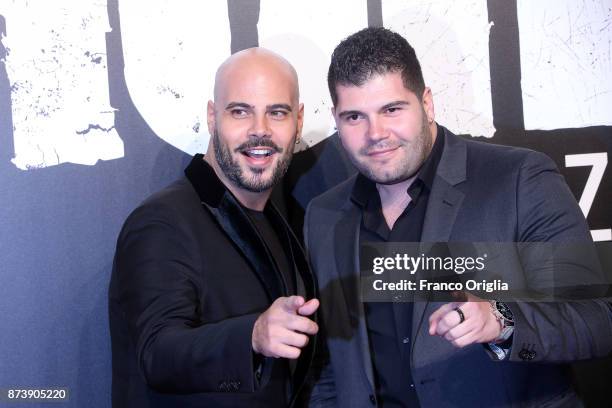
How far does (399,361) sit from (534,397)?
358mm

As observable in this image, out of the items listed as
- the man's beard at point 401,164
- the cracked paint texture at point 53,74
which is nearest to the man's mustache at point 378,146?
the man's beard at point 401,164

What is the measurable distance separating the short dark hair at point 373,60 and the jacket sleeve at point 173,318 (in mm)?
624

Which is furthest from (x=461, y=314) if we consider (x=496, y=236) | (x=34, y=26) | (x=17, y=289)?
(x=34, y=26)

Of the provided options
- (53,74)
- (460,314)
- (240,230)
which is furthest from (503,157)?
(53,74)

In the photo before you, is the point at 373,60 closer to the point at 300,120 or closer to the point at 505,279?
the point at 300,120

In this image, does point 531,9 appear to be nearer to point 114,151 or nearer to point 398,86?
point 398,86

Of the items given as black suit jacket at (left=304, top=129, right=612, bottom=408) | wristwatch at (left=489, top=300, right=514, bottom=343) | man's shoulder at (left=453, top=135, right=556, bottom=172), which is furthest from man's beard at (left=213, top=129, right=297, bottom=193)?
wristwatch at (left=489, top=300, right=514, bottom=343)

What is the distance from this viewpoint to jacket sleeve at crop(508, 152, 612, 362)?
154 cm

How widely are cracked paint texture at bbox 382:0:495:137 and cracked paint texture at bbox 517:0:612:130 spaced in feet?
0.46

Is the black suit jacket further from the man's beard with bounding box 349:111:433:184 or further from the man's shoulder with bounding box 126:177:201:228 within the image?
the man's shoulder with bounding box 126:177:201:228

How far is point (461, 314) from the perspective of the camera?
4.46 feet

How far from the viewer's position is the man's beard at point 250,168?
2.01 m

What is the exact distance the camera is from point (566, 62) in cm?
240

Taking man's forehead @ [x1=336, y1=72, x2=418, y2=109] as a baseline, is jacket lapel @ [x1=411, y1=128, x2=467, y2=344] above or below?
below
